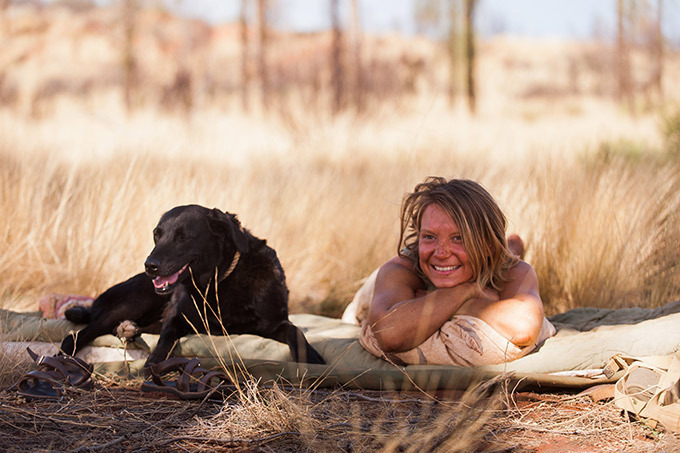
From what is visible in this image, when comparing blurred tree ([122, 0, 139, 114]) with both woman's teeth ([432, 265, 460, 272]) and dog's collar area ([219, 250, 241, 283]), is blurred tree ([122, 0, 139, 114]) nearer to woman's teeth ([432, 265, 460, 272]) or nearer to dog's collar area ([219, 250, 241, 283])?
dog's collar area ([219, 250, 241, 283])

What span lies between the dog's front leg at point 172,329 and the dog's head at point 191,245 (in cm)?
12

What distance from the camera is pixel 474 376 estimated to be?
303 cm

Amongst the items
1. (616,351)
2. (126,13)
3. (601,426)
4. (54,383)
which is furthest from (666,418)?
(126,13)

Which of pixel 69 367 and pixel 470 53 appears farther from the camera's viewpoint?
pixel 470 53

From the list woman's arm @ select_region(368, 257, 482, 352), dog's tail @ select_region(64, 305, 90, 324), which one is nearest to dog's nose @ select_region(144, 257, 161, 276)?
dog's tail @ select_region(64, 305, 90, 324)

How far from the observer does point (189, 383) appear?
2.98 m

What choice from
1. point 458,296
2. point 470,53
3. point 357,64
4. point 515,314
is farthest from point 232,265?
point 470,53

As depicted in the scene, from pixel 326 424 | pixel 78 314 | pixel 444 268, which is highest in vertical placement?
pixel 444 268

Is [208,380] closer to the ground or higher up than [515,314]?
closer to the ground

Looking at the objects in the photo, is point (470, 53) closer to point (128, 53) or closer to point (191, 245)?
point (128, 53)

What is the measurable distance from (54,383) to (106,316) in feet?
2.11

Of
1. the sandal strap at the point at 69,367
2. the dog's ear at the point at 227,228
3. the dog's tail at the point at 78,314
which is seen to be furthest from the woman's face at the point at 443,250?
the dog's tail at the point at 78,314

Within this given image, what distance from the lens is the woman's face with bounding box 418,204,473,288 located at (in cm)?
332

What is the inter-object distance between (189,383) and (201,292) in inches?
26.3
